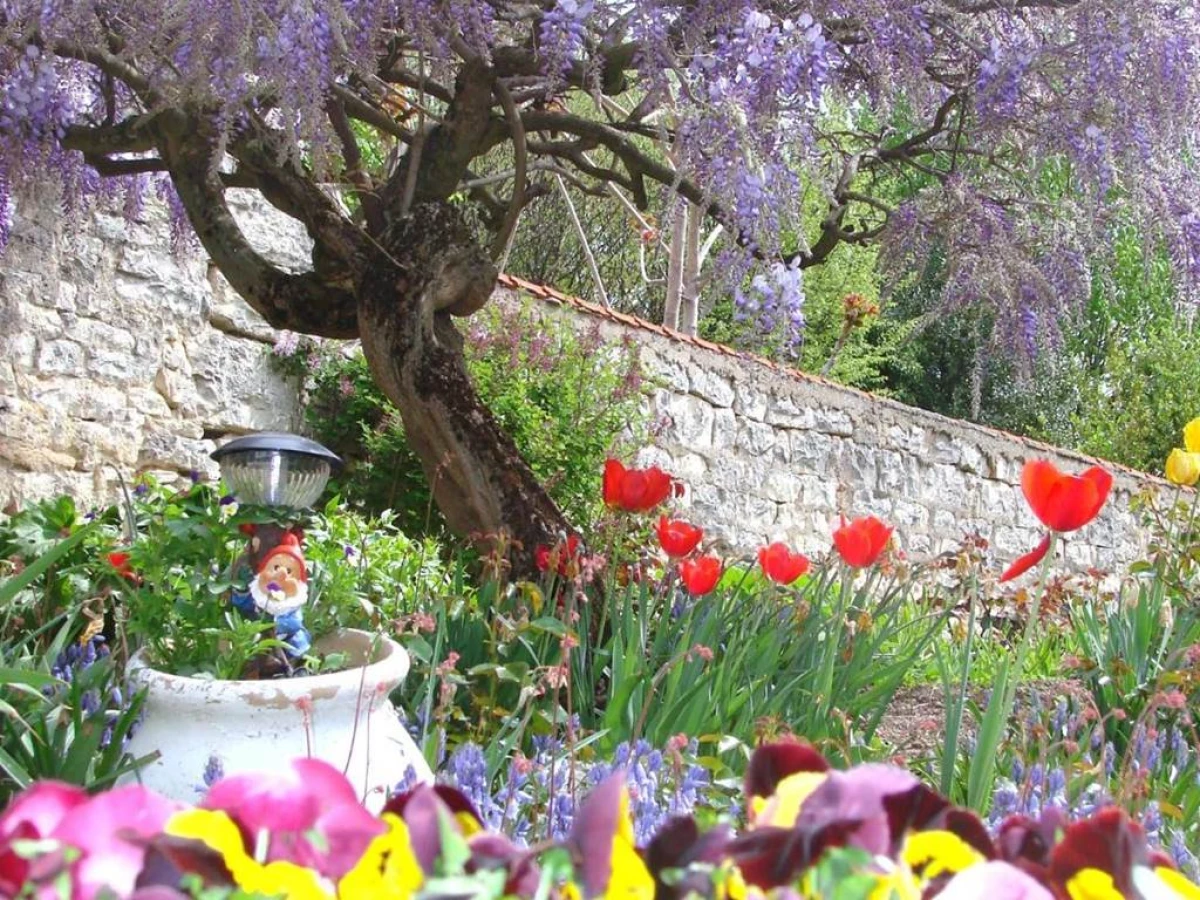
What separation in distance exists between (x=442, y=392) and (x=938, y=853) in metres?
2.59

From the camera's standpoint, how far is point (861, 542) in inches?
99.7

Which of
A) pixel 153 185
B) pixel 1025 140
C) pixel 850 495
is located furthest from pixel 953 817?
pixel 850 495

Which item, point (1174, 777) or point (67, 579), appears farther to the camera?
point (67, 579)

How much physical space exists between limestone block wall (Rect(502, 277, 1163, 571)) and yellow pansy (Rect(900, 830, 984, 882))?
5306 mm

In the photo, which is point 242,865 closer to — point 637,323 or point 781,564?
point 781,564

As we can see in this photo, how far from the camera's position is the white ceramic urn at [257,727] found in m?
1.78

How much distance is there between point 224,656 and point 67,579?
1.25m

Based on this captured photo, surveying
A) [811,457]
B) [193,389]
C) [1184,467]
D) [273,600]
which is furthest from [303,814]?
[811,457]

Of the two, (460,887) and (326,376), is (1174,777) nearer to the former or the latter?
(460,887)

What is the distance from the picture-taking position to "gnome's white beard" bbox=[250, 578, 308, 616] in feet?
6.37

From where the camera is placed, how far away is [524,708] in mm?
2512

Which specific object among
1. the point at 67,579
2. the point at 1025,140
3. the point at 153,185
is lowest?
the point at 67,579

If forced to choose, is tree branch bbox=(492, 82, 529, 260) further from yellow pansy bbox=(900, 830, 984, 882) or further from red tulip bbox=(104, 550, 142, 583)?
yellow pansy bbox=(900, 830, 984, 882)

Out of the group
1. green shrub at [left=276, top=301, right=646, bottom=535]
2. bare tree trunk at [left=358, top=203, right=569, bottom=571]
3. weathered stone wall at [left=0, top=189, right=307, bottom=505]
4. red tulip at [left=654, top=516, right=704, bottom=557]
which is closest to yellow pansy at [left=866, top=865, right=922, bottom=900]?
red tulip at [left=654, top=516, right=704, bottom=557]
